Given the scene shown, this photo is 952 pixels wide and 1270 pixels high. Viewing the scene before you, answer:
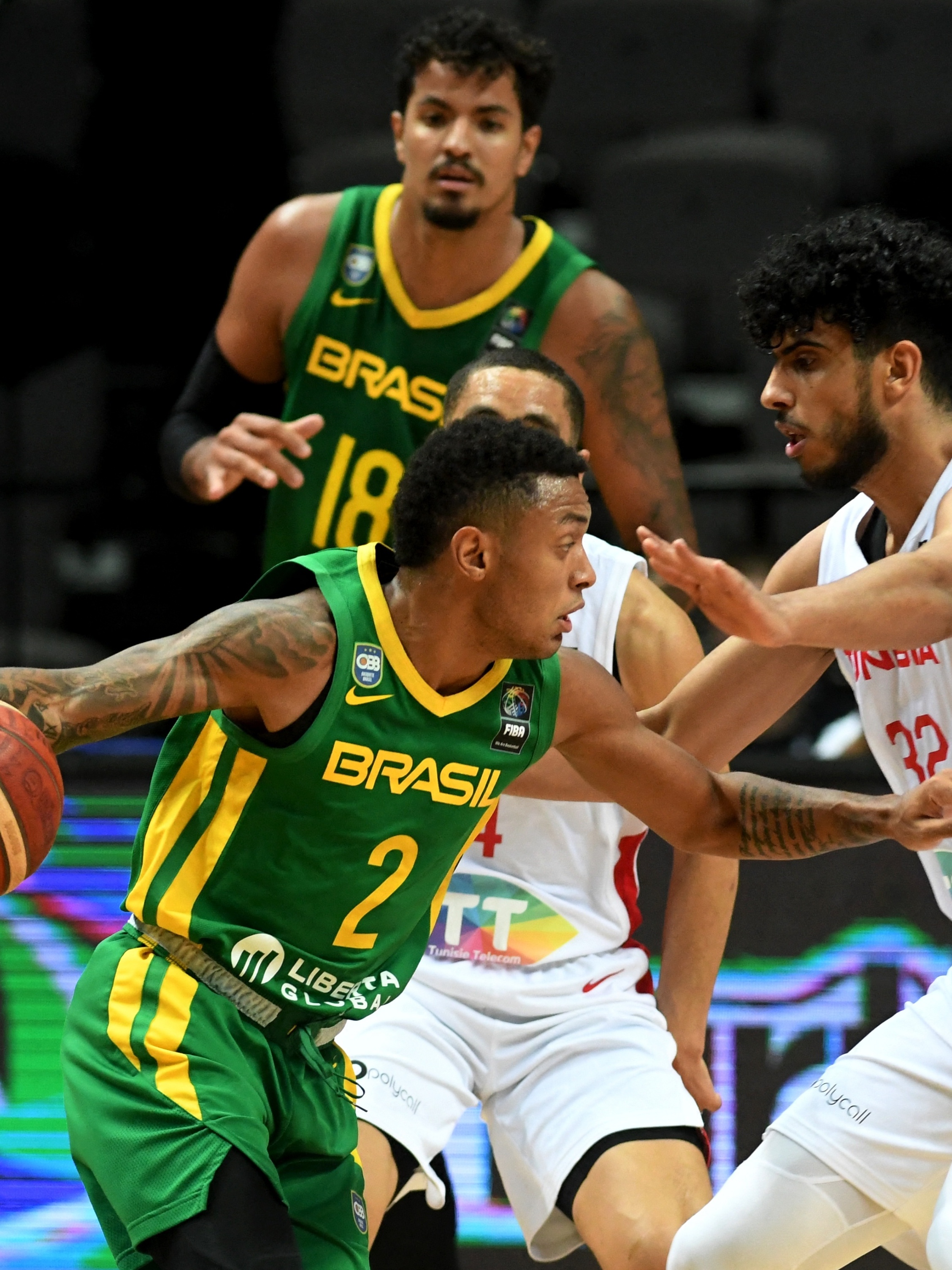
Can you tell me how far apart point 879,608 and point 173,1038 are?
1.22 m

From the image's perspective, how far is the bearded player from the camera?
3.15 m

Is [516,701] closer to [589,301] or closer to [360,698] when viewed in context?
[360,698]

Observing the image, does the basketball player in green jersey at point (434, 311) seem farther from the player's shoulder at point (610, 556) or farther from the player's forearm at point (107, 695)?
the player's forearm at point (107, 695)

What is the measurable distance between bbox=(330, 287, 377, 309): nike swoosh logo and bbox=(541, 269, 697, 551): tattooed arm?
44 cm

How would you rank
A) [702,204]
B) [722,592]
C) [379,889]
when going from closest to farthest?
[722,592], [379,889], [702,204]

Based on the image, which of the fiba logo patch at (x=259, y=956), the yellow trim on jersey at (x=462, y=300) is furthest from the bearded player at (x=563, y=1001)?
the fiba logo patch at (x=259, y=956)

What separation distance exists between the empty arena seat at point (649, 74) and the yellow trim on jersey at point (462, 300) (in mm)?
1605

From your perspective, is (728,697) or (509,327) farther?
(509,327)

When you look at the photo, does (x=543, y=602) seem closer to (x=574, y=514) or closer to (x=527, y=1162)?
(x=574, y=514)

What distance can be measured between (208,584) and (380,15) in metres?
2.04

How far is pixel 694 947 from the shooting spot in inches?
136

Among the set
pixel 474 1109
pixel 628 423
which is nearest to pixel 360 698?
pixel 628 423

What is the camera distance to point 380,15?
18.9 ft

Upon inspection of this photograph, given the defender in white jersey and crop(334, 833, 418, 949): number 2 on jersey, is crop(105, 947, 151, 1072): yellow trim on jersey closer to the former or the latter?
crop(334, 833, 418, 949): number 2 on jersey
